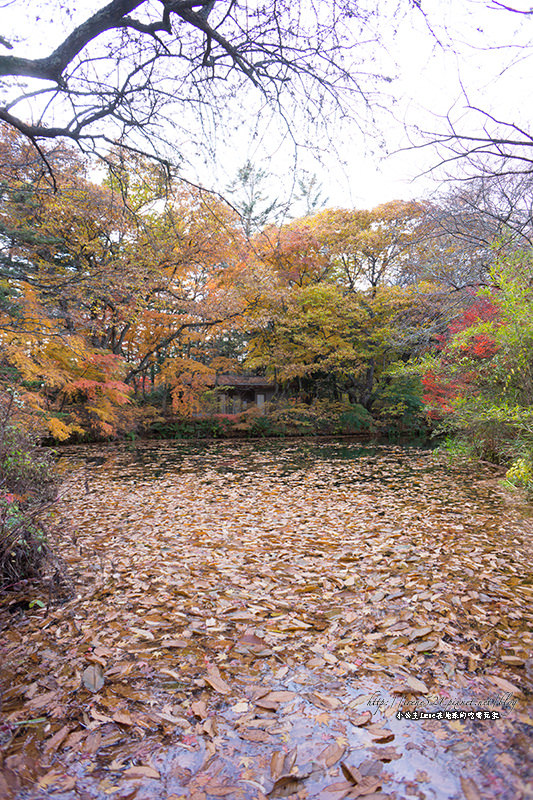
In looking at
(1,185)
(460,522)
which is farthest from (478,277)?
(1,185)

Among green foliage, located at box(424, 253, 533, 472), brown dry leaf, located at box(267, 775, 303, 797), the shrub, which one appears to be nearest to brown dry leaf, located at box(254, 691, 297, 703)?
brown dry leaf, located at box(267, 775, 303, 797)

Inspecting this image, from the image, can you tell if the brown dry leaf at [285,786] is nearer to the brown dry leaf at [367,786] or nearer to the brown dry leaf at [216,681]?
the brown dry leaf at [367,786]

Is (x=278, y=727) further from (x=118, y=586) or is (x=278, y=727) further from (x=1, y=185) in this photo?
(x=1, y=185)

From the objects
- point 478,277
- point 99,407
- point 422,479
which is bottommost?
point 422,479

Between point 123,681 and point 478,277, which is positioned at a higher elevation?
point 478,277

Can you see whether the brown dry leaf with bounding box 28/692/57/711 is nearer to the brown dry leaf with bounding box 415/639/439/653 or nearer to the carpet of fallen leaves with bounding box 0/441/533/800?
the carpet of fallen leaves with bounding box 0/441/533/800

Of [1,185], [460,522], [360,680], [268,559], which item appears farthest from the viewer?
[460,522]

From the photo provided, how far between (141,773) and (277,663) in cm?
90

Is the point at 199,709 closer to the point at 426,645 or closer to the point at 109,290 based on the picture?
the point at 426,645

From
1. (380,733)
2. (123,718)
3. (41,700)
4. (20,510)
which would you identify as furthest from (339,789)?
(20,510)

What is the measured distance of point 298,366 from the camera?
1817cm

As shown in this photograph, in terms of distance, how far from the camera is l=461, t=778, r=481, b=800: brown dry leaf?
1.51 meters

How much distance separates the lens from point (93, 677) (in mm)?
2225

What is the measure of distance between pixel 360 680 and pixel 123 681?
120cm
